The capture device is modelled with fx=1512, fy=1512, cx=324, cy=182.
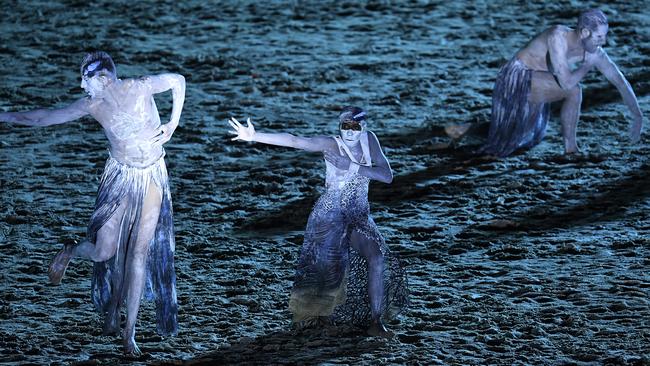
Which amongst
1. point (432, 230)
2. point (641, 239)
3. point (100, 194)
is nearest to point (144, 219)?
point (100, 194)

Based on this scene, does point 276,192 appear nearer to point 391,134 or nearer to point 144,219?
point 391,134

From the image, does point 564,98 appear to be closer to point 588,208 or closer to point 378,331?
point 588,208

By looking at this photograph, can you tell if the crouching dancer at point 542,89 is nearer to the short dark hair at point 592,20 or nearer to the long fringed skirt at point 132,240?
the short dark hair at point 592,20

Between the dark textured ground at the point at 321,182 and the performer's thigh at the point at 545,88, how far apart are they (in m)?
0.53

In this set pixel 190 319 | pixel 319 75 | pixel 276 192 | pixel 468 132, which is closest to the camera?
pixel 190 319

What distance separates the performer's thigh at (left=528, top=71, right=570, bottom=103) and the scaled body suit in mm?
4109

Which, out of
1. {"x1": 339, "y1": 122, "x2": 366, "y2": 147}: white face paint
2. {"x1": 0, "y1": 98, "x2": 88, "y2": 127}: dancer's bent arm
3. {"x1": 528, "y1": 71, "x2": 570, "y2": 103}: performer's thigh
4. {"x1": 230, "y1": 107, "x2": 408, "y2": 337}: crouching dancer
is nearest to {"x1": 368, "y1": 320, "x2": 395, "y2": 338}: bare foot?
{"x1": 230, "y1": 107, "x2": 408, "y2": 337}: crouching dancer

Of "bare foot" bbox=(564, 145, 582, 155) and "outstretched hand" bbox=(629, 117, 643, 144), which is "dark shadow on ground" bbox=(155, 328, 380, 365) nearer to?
"outstretched hand" bbox=(629, 117, 643, 144)

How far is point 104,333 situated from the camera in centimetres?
914

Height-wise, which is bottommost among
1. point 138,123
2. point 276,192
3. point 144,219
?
point 276,192

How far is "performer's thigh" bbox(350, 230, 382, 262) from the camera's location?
912 cm

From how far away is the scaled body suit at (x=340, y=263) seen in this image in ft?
30.2

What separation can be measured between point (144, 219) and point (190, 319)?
0.90m

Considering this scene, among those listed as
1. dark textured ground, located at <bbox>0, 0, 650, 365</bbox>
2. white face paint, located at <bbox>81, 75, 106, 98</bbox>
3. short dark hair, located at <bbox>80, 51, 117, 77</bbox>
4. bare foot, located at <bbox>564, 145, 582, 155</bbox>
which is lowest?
dark textured ground, located at <bbox>0, 0, 650, 365</bbox>
